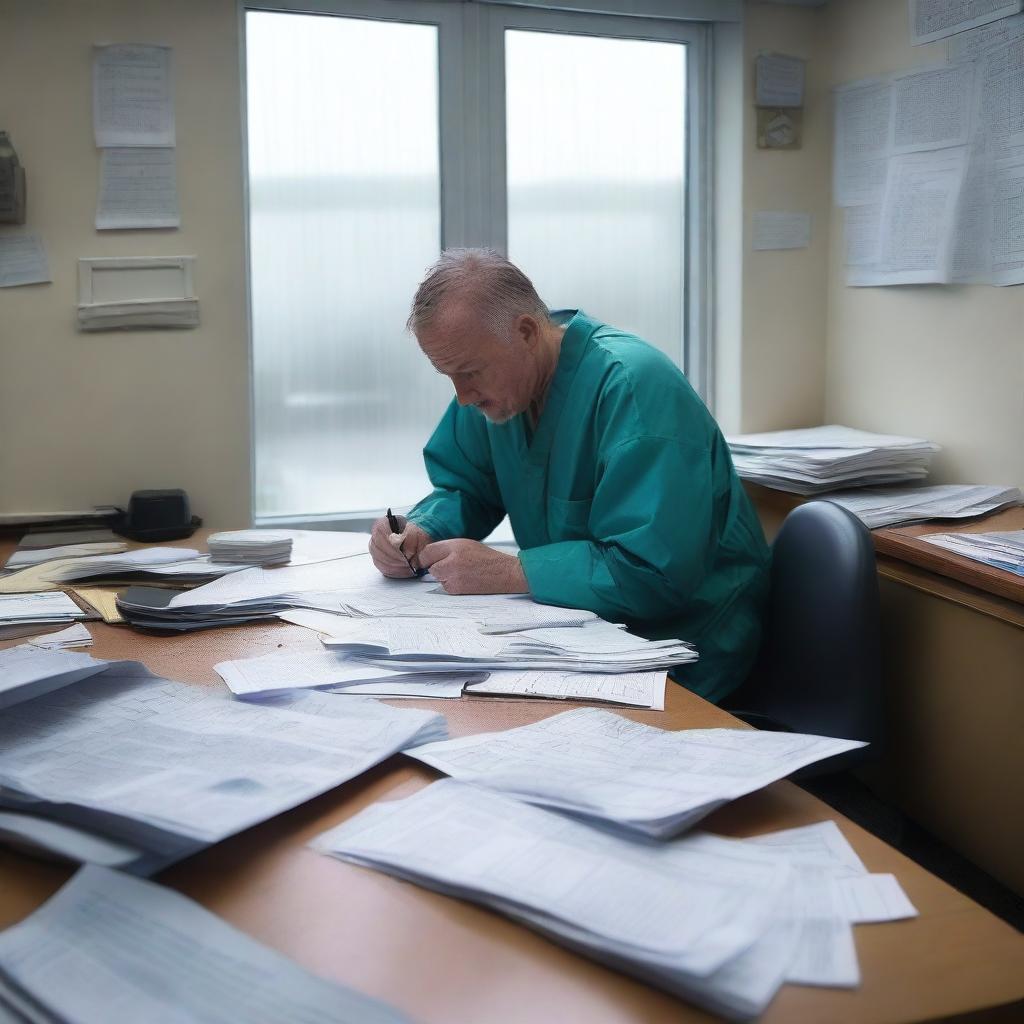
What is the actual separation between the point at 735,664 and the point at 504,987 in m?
1.10

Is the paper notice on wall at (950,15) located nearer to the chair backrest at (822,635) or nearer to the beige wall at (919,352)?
the beige wall at (919,352)

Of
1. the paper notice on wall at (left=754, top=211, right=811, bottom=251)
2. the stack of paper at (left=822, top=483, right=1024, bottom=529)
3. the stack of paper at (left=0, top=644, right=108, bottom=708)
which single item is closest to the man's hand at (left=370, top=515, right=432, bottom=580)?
the stack of paper at (left=0, top=644, right=108, bottom=708)

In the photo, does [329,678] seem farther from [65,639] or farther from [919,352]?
[919,352]

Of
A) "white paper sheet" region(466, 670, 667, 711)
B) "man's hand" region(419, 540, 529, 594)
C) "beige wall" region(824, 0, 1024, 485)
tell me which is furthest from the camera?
"beige wall" region(824, 0, 1024, 485)

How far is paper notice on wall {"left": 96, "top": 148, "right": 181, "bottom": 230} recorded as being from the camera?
7.71 ft

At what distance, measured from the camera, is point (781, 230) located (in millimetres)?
2816

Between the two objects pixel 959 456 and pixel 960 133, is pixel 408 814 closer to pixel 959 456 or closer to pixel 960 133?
pixel 959 456

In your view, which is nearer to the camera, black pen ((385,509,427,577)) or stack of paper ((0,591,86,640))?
stack of paper ((0,591,86,640))

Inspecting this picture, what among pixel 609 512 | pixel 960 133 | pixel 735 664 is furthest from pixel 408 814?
pixel 960 133

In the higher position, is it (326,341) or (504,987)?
(326,341)

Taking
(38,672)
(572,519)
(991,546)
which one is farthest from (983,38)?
(38,672)

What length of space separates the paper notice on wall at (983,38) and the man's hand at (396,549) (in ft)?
5.18

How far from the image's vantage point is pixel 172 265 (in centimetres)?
241

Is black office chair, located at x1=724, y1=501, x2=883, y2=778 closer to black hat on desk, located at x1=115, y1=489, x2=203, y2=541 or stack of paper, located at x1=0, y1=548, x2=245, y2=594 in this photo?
stack of paper, located at x1=0, y1=548, x2=245, y2=594
